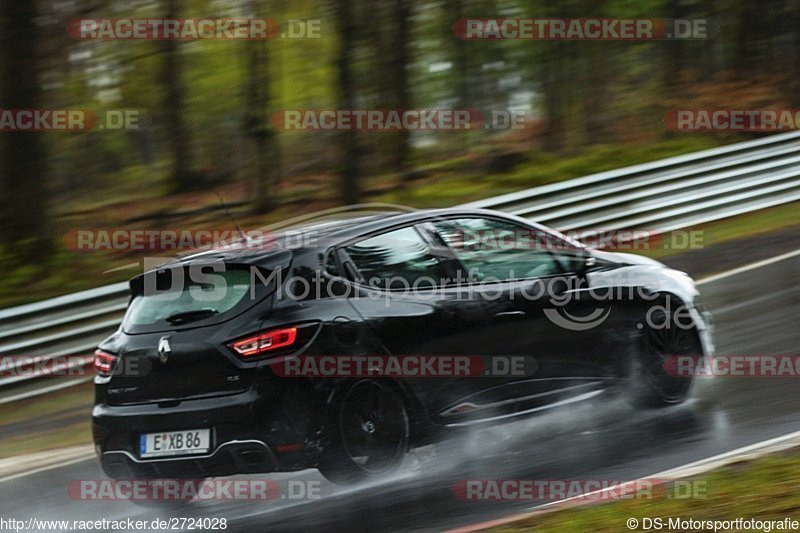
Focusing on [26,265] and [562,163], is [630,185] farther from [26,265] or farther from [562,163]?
[26,265]

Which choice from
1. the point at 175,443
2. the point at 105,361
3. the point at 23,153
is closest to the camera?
the point at 175,443

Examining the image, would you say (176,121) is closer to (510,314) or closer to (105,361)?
(105,361)

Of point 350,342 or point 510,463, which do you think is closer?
point 350,342

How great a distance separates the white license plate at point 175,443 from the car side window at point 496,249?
190cm

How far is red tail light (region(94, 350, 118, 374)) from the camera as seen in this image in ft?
20.8

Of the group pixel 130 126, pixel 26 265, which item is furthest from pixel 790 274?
pixel 130 126

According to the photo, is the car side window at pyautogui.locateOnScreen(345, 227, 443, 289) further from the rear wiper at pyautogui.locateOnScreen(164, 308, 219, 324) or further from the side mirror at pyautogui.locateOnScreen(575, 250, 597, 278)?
the side mirror at pyautogui.locateOnScreen(575, 250, 597, 278)

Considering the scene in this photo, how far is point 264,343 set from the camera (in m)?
5.86

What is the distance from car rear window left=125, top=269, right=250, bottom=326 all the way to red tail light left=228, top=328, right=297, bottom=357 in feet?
0.78

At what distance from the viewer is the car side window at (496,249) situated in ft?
21.9

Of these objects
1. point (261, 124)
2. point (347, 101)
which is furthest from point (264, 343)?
point (261, 124)

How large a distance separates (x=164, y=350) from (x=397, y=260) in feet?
4.83

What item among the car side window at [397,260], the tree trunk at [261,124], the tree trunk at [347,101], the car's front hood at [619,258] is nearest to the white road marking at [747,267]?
the car's front hood at [619,258]

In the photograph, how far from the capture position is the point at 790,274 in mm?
11641
